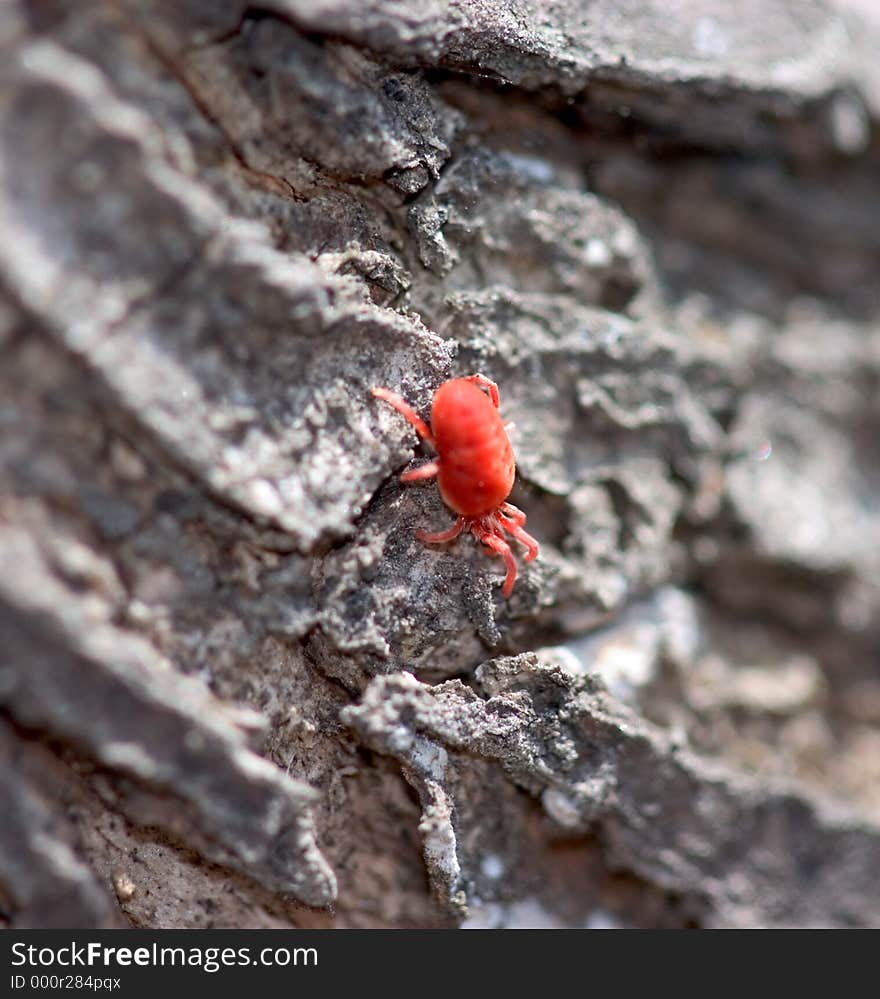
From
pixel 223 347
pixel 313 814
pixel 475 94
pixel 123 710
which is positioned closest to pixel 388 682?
pixel 313 814

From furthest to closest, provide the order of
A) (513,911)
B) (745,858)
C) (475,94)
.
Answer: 1. (745,858)
2. (513,911)
3. (475,94)

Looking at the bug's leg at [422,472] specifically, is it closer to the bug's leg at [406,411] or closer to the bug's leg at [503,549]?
the bug's leg at [406,411]

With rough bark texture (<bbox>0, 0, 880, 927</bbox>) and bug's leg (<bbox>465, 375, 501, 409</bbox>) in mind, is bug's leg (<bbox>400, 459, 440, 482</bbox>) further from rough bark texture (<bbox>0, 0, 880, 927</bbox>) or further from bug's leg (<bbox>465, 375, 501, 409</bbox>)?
bug's leg (<bbox>465, 375, 501, 409</bbox>)

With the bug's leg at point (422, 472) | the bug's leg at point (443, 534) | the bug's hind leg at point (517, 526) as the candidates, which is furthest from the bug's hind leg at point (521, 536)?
the bug's leg at point (422, 472)

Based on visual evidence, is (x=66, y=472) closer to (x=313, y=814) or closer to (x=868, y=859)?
(x=313, y=814)

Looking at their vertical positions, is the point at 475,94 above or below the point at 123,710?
above

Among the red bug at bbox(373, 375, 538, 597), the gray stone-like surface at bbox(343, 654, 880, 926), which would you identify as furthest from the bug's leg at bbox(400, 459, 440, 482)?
the gray stone-like surface at bbox(343, 654, 880, 926)

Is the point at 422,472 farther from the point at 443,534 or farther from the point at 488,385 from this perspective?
the point at 488,385
